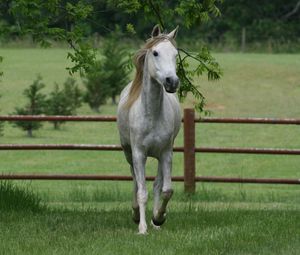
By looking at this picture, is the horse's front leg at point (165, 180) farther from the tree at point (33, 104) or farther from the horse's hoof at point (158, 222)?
the tree at point (33, 104)

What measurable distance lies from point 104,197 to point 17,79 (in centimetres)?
2655

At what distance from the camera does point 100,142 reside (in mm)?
27500

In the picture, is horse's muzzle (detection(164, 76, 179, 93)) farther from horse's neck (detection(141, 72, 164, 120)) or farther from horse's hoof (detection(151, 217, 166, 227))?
horse's hoof (detection(151, 217, 166, 227))

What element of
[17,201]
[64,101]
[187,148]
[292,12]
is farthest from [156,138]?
[292,12]

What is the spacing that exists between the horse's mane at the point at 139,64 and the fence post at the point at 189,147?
161 inches

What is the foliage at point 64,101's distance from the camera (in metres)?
27.5

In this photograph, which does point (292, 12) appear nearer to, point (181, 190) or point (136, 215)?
point (181, 190)

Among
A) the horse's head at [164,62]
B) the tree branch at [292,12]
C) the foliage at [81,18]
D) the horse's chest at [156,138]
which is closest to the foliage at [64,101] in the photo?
the foliage at [81,18]

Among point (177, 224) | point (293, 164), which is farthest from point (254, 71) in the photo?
point (177, 224)

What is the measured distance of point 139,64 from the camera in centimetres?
991

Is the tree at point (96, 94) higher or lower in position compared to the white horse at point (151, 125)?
lower

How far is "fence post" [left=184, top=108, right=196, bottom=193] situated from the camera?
14.2 m

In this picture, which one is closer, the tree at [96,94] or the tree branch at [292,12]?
the tree at [96,94]

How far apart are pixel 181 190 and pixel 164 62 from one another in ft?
21.5
